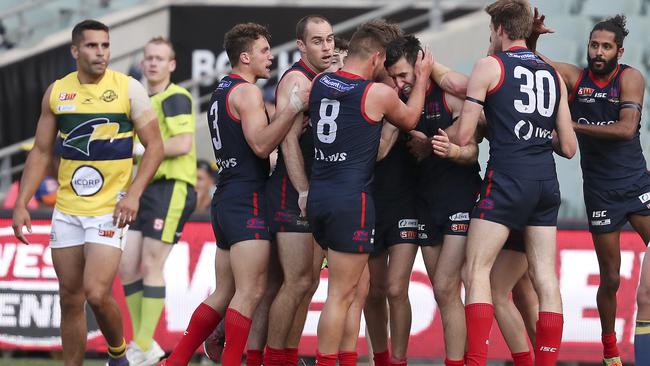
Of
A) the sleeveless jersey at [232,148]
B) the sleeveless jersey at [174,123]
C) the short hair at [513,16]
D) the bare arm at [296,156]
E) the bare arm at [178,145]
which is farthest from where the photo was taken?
the sleeveless jersey at [174,123]

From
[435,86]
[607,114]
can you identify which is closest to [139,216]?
[435,86]

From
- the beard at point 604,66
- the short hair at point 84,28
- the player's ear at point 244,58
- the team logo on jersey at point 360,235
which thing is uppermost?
the short hair at point 84,28

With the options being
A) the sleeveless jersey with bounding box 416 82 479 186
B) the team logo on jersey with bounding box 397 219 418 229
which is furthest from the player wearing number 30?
the team logo on jersey with bounding box 397 219 418 229

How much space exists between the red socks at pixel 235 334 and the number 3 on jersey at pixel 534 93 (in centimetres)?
238

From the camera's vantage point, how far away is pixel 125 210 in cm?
881

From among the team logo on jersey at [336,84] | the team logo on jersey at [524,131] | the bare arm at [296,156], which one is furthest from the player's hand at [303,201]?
the team logo on jersey at [524,131]

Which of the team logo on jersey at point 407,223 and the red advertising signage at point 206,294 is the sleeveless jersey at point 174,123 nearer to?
the red advertising signage at point 206,294

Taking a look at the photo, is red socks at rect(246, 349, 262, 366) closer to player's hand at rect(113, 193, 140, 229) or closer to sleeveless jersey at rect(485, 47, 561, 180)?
player's hand at rect(113, 193, 140, 229)

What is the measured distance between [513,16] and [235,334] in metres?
2.89

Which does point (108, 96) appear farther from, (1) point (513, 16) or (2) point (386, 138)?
(1) point (513, 16)

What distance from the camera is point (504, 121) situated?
8031mm

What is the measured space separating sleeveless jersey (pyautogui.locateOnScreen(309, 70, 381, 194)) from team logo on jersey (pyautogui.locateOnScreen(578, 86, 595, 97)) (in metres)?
1.99

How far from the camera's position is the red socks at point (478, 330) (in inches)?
313

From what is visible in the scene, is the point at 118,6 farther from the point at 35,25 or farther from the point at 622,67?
the point at 622,67
